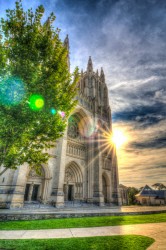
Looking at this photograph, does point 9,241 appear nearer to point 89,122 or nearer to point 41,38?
point 41,38

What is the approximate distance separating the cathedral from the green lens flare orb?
35.8ft

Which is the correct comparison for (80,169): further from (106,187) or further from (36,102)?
(36,102)

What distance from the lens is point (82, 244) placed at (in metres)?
4.45

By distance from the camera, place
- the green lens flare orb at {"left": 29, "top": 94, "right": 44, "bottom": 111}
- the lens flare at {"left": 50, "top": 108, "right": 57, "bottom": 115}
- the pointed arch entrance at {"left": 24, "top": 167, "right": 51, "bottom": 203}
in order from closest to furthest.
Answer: the green lens flare orb at {"left": 29, "top": 94, "right": 44, "bottom": 111} → the lens flare at {"left": 50, "top": 108, "right": 57, "bottom": 115} → the pointed arch entrance at {"left": 24, "top": 167, "right": 51, "bottom": 203}

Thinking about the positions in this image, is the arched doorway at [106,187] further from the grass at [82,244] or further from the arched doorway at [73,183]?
the grass at [82,244]

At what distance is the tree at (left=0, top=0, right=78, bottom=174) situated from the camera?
633 cm

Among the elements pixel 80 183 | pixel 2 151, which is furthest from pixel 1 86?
pixel 80 183

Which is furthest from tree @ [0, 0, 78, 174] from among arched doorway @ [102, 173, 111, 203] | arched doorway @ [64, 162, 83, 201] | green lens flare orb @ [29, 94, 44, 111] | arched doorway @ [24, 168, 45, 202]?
arched doorway @ [102, 173, 111, 203]

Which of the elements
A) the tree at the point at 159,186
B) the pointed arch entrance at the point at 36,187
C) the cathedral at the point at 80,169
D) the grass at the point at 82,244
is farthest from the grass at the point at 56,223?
the tree at the point at 159,186

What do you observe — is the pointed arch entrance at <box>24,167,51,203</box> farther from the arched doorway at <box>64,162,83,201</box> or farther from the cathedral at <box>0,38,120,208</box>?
the arched doorway at <box>64,162,83,201</box>

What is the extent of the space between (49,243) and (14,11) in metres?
9.25

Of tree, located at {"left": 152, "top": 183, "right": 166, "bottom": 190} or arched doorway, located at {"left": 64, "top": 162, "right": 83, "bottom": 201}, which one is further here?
tree, located at {"left": 152, "top": 183, "right": 166, "bottom": 190}

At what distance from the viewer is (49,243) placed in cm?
450

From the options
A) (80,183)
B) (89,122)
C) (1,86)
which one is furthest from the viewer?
(89,122)
